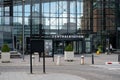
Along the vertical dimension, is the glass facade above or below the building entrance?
above

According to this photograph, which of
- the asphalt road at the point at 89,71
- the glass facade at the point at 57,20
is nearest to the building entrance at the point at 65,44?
the glass facade at the point at 57,20

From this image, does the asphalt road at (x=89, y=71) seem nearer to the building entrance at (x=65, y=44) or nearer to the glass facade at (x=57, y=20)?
the building entrance at (x=65, y=44)

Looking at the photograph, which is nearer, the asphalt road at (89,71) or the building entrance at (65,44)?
the asphalt road at (89,71)

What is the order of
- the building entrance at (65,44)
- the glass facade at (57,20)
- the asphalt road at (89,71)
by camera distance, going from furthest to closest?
the glass facade at (57,20), the building entrance at (65,44), the asphalt road at (89,71)

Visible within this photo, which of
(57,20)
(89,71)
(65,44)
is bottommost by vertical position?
(89,71)

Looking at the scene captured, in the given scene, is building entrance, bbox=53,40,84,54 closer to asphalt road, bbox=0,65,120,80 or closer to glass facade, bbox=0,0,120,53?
glass facade, bbox=0,0,120,53

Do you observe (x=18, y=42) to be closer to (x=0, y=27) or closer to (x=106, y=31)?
(x=0, y=27)

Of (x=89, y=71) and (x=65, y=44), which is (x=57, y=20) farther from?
(x=89, y=71)

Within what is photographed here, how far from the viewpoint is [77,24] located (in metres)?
69.8

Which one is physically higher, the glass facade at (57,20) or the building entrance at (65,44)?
the glass facade at (57,20)

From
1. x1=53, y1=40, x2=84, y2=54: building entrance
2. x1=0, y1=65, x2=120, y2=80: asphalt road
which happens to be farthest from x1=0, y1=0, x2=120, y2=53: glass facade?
x1=0, y1=65, x2=120, y2=80: asphalt road

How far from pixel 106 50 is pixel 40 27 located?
40.5 feet

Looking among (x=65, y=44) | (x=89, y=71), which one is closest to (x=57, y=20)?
(x=65, y=44)

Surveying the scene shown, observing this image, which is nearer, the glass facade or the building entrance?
the building entrance
